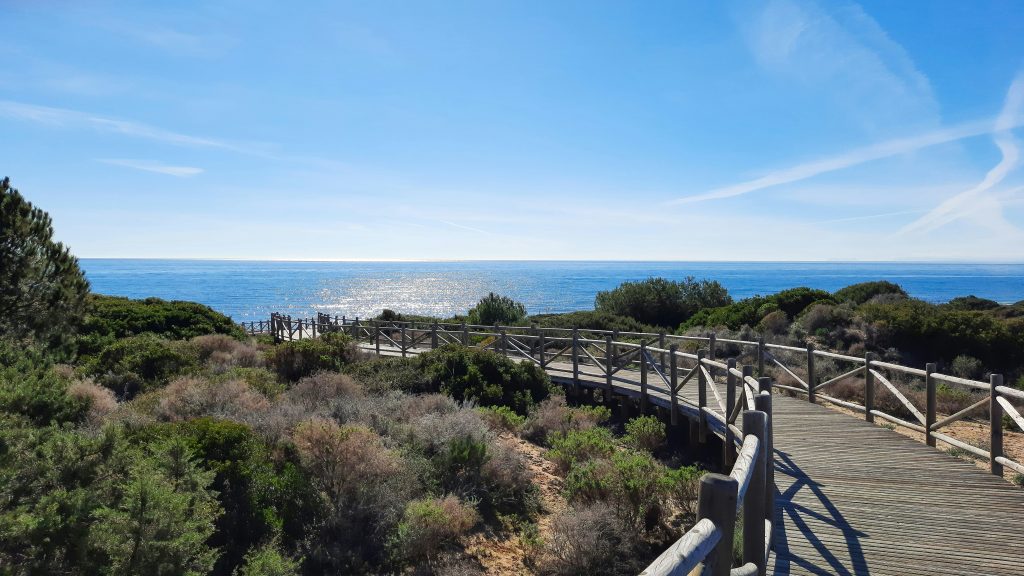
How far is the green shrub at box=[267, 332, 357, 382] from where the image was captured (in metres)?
13.1

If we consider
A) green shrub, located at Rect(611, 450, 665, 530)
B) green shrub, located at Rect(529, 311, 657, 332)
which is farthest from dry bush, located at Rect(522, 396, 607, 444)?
green shrub, located at Rect(529, 311, 657, 332)

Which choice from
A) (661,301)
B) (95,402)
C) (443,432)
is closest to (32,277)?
(95,402)

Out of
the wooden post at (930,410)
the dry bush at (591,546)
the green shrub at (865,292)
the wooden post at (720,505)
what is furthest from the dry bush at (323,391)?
the green shrub at (865,292)

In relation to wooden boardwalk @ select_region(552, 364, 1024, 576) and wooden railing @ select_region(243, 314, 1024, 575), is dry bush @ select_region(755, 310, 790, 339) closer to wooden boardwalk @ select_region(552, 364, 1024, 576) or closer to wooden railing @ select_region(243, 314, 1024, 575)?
wooden railing @ select_region(243, 314, 1024, 575)

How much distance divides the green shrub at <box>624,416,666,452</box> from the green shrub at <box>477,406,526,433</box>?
80.2 inches

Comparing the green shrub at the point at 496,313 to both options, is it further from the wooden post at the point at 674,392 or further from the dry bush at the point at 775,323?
the wooden post at the point at 674,392

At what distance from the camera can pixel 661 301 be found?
94.0 feet

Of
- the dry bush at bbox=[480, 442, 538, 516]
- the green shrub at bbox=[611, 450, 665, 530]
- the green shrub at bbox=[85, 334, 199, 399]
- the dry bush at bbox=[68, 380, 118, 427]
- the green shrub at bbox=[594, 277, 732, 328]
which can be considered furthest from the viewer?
the green shrub at bbox=[594, 277, 732, 328]

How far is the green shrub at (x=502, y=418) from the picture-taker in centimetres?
1006

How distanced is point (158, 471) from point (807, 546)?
5.33 metres

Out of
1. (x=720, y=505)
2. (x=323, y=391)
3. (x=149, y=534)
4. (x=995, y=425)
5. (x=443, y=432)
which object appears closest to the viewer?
(x=720, y=505)

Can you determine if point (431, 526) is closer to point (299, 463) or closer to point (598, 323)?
point (299, 463)

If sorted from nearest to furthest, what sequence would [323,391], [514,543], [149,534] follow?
[149,534] → [514,543] → [323,391]

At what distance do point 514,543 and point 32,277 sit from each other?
833 cm
